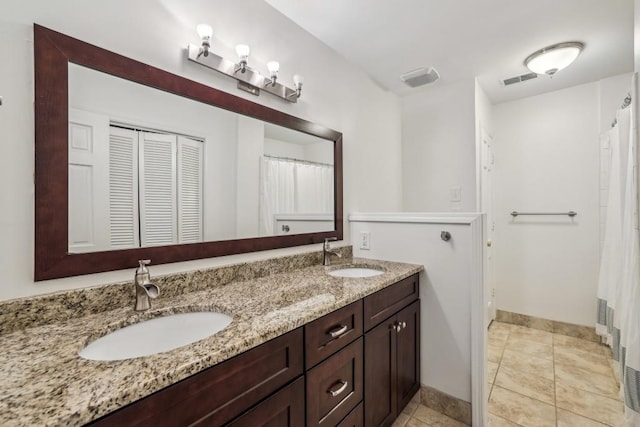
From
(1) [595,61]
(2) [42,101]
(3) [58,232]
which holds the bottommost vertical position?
(3) [58,232]

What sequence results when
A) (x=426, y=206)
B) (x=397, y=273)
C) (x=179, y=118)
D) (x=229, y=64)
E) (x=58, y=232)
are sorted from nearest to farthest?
1. (x=58, y=232)
2. (x=179, y=118)
3. (x=229, y=64)
4. (x=397, y=273)
5. (x=426, y=206)

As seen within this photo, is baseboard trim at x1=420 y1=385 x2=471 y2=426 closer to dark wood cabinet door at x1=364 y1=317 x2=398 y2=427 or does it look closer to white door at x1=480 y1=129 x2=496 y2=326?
dark wood cabinet door at x1=364 y1=317 x2=398 y2=427

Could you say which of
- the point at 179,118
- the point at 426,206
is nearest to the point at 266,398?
the point at 179,118

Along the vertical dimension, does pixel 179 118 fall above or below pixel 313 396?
above

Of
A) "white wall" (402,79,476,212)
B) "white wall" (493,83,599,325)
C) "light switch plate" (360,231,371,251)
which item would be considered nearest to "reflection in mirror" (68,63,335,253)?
"light switch plate" (360,231,371,251)

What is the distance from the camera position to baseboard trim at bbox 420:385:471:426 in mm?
1637

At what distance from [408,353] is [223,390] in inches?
50.2

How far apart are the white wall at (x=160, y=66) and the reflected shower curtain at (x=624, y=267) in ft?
4.96

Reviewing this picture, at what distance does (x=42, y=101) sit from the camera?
0.86m

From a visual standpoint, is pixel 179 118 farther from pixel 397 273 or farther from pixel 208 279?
pixel 397 273

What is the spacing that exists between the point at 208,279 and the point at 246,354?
1.86 feet

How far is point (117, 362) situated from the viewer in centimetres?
65

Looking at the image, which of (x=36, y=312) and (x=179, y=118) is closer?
(x=36, y=312)

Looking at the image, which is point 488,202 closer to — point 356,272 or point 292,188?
point 356,272
